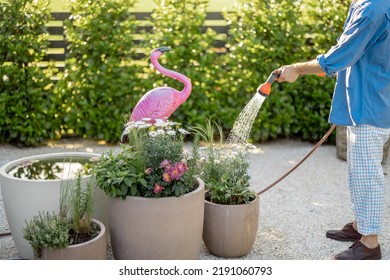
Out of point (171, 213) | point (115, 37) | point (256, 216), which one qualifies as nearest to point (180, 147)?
point (171, 213)

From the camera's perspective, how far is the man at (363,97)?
3.63 meters

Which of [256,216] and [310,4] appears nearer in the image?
[256,216]

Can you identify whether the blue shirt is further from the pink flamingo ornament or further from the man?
the pink flamingo ornament

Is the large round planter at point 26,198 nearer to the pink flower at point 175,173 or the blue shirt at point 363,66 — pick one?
the pink flower at point 175,173

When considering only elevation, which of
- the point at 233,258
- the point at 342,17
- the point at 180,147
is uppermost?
the point at 342,17

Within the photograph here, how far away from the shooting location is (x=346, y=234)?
14.5 ft

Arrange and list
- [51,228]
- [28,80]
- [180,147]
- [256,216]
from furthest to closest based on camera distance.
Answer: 1. [28,80]
2. [256,216]
3. [180,147]
4. [51,228]

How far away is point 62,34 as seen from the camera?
6.49 m

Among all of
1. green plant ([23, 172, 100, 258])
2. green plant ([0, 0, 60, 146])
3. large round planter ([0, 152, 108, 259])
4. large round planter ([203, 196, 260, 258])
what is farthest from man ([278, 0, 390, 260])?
green plant ([0, 0, 60, 146])

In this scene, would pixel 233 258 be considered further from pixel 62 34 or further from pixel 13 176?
pixel 62 34

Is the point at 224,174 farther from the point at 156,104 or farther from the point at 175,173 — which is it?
the point at 156,104

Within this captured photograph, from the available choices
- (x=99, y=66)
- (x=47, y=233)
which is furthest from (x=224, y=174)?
(x=99, y=66)

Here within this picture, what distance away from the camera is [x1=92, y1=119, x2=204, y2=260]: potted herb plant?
3.66 metres

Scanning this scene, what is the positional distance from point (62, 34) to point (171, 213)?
3.31m
